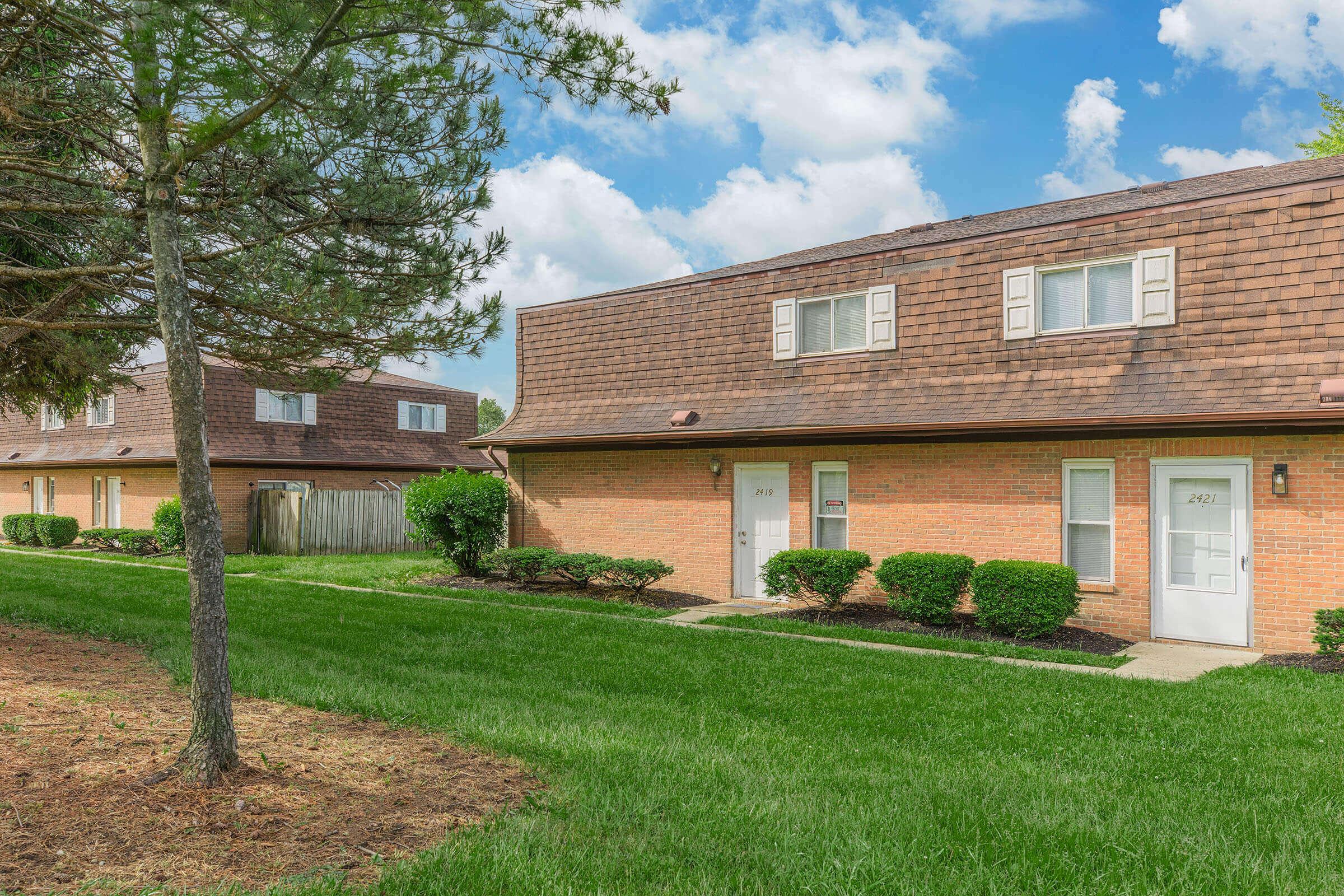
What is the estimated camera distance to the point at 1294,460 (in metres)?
10.7

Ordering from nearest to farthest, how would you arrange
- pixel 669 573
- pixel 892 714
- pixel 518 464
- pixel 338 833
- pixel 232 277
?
pixel 338 833, pixel 892 714, pixel 232 277, pixel 669 573, pixel 518 464

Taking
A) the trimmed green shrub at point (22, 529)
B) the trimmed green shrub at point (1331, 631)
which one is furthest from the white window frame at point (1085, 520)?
the trimmed green shrub at point (22, 529)

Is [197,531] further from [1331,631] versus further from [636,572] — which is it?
[1331,631]

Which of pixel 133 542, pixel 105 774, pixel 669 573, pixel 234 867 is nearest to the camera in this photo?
pixel 234 867

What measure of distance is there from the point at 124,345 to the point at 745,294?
29.7 ft

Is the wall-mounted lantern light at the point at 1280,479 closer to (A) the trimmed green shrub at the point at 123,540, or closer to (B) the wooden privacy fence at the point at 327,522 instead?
(B) the wooden privacy fence at the point at 327,522

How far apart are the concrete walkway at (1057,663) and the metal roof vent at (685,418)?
295 cm

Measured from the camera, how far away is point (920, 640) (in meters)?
11.0

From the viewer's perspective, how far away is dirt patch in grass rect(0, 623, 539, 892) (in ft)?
13.3

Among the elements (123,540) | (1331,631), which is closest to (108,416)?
(123,540)

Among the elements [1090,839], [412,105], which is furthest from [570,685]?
[412,105]

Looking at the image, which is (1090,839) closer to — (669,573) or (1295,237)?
(1295,237)

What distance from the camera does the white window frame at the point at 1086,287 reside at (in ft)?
39.6

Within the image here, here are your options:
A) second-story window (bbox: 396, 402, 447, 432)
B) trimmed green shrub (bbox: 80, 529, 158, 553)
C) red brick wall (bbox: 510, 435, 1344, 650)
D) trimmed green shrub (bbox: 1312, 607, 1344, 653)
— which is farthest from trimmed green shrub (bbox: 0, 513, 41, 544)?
trimmed green shrub (bbox: 1312, 607, 1344, 653)
